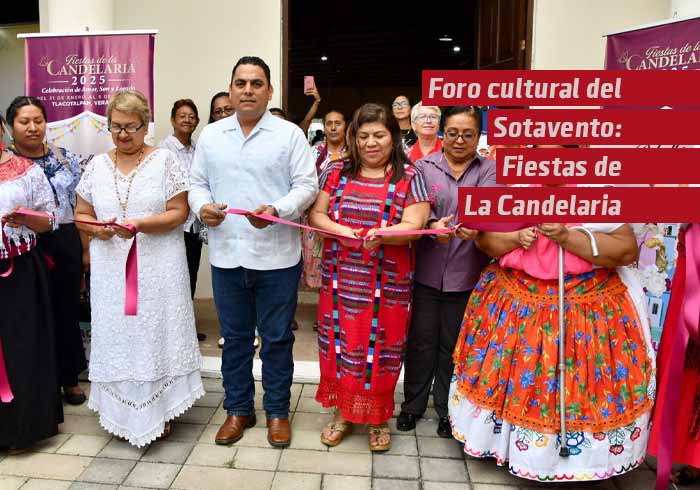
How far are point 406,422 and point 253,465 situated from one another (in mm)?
877

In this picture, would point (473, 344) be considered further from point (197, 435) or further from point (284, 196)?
point (197, 435)

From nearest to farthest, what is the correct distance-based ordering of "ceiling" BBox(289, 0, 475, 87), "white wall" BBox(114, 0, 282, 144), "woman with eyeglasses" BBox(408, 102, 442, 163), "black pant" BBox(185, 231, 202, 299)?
1. "woman with eyeglasses" BBox(408, 102, 442, 163)
2. "black pant" BBox(185, 231, 202, 299)
3. "white wall" BBox(114, 0, 282, 144)
4. "ceiling" BBox(289, 0, 475, 87)

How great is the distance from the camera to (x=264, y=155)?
290cm

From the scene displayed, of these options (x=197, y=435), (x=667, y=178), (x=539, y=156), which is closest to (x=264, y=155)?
(x=539, y=156)

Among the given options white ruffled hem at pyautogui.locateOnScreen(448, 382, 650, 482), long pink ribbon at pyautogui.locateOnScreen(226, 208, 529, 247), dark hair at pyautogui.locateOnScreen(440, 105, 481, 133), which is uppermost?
dark hair at pyautogui.locateOnScreen(440, 105, 481, 133)

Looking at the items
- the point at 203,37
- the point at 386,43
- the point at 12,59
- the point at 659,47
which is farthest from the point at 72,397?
the point at 386,43

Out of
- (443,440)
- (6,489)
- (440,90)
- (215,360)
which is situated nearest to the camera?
(440,90)

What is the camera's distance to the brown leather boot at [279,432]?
3.07 m

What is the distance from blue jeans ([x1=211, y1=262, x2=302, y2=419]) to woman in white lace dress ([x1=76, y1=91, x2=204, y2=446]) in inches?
Result: 9.0

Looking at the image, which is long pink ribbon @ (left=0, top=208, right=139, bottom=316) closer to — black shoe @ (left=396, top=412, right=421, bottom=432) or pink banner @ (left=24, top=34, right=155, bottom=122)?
black shoe @ (left=396, top=412, right=421, bottom=432)

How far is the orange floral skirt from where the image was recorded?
2596 millimetres

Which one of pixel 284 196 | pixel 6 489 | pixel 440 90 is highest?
pixel 440 90

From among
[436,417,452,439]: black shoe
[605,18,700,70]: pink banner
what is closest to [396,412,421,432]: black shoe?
[436,417,452,439]: black shoe

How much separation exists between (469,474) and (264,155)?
1823mm
